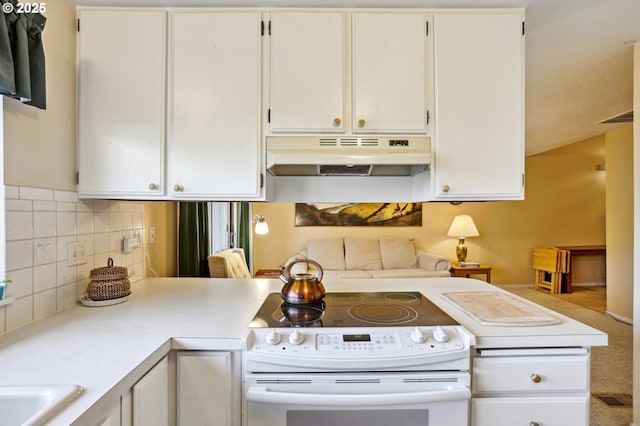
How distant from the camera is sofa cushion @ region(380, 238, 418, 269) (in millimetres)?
4879

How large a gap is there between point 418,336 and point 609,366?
2704 mm

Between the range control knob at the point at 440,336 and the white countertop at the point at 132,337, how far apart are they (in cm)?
12

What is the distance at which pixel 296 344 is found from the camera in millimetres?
1150

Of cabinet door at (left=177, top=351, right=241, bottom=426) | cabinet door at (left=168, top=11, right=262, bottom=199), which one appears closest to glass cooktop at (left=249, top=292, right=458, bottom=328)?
cabinet door at (left=177, top=351, right=241, bottom=426)

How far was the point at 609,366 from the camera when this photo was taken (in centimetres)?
274

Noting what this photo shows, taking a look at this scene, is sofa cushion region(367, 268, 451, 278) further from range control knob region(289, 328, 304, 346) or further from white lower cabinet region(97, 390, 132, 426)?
white lower cabinet region(97, 390, 132, 426)

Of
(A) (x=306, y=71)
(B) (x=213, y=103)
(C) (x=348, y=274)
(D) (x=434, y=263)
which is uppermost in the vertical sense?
(A) (x=306, y=71)

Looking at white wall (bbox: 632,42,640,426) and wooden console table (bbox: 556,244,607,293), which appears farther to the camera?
wooden console table (bbox: 556,244,607,293)

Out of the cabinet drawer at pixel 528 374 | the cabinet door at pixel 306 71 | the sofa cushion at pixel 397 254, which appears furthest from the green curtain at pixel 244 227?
the cabinet drawer at pixel 528 374

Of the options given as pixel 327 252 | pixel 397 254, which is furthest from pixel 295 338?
pixel 397 254

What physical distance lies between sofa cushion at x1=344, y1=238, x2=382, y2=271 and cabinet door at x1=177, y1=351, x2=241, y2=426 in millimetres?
3765

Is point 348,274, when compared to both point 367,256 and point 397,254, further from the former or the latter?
point 397,254

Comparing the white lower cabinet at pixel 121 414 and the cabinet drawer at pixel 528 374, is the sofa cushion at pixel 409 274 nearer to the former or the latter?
the cabinet drawer at pixel 528 374

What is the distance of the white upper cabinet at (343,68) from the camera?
1.57 m
